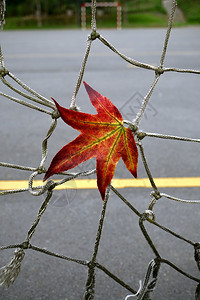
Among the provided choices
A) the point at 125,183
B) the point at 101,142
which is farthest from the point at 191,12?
the point at 101,142

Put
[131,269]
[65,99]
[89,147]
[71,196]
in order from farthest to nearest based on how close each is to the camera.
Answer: [65,99] < [71,196] < [131,269] < [89,147]

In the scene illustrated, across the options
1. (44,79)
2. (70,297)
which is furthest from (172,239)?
(44,79)

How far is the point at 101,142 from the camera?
0.78 meters

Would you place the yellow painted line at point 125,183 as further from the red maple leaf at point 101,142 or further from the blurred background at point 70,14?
the blurred background at point 70,14

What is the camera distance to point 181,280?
1625 mm

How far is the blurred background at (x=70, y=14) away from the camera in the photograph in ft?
48.6

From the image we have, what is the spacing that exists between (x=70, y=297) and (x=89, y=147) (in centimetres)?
98

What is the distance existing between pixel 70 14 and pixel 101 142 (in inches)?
673

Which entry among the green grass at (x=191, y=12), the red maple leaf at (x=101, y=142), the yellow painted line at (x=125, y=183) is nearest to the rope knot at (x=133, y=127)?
the red maple leaf at (x=101, y=142)

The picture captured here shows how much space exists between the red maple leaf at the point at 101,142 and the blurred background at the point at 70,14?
44.5ft

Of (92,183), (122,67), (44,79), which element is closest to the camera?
(92,183)

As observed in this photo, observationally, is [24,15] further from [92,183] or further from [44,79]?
[92,183]

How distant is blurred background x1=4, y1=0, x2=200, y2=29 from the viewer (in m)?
14.8

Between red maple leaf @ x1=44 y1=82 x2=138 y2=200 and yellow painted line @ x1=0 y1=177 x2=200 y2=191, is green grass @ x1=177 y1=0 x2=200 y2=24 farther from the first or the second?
red maple leaf @ x1=44 y1=82 x2=138 y2=200
